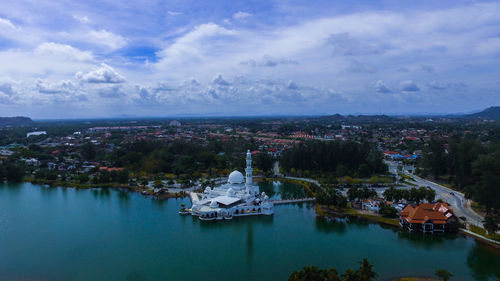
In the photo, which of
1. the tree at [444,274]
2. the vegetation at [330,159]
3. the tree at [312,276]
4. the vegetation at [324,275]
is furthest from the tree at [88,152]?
the tree at [444,274]

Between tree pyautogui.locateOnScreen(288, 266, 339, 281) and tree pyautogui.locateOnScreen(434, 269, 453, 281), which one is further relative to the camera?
tree pyautogui.locateOnScreen(434, 269, 453, 281)

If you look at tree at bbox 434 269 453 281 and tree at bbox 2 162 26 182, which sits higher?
tree at bbox 2 162 26 182

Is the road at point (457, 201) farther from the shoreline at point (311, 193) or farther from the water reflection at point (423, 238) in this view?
the water reflection at point (423, 238)

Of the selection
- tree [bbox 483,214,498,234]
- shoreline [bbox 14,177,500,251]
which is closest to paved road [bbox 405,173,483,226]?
tree [bbox 483,214,498,234]

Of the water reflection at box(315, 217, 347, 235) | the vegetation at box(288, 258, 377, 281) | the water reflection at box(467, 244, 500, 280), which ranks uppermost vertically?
the vegetation at box(288, 258, 377, 281)

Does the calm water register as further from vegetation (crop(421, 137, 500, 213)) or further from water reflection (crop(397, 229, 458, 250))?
vegetation (crop(421, 137, 500, 213))

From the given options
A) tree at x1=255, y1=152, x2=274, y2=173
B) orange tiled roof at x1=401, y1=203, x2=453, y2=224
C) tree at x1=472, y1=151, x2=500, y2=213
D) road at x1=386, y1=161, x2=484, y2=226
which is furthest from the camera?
tree at x1=255, y1=152, x2=274, y2=173

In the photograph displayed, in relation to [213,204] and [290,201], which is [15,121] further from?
[290,201]
